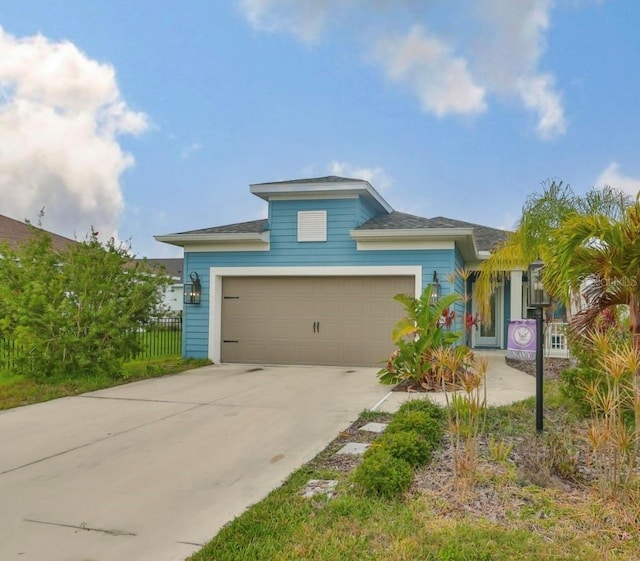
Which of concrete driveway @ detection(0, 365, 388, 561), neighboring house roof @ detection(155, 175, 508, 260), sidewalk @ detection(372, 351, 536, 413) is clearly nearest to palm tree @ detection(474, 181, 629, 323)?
neighboring house roof @ detection(155, 175, 508, 260)

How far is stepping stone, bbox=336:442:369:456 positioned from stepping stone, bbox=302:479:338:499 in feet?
2.42

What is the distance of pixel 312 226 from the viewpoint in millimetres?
11258

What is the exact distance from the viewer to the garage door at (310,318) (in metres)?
11.0

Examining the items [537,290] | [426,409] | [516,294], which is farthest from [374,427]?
[516,294]

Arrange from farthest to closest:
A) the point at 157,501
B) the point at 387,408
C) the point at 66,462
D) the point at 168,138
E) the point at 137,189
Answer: the point at 137,189 → the point at 168,138 → the point at 387,408 → the point at 66,462 → the point at 157,501

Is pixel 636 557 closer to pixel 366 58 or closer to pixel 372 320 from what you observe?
pixel 372 320

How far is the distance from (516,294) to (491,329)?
7.50 feet

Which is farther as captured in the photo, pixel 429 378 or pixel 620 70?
pixel 620 70

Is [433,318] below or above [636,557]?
above

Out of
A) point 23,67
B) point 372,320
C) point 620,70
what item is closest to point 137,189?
point 23,67

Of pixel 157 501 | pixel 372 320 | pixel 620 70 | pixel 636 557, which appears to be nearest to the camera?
pixel 636 557

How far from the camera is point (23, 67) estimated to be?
11750mm

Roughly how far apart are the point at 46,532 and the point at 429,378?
5.98 meters

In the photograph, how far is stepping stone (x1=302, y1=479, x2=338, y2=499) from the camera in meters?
3.69
